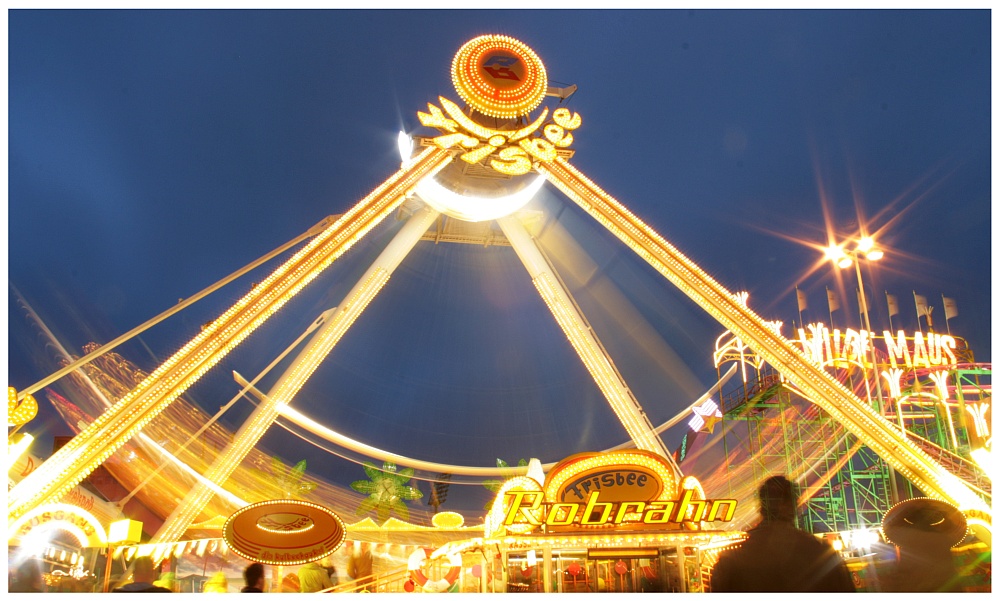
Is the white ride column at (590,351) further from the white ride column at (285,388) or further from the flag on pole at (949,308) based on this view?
the flag on pole at (949,308)

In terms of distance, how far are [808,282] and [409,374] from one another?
24.9 meters

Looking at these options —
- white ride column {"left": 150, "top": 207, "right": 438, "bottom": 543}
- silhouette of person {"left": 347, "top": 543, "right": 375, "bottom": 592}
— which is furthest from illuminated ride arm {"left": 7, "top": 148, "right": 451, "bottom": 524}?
silhouette of person {"left": 347, "top": 543, "right": 375, "bottom": 592}

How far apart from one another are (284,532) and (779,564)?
9.29 m

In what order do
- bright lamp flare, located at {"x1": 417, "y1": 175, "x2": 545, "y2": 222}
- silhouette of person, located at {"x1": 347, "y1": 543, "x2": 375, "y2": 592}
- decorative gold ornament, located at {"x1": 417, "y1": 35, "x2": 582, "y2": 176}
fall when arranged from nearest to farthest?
1. decorative gold ornament, located at {"x1": 417, "y1": 35, "x2": 582, "y2": 176}
2. silhouette of person, located at {"x1": 347, "y1": 543, "x2": 375, "y2": 592}
3. bright lamp flare, located at {"x1": 417, "y1": 175, "x2": 545, "y2": 222}

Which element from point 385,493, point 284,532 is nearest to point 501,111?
point 284,532

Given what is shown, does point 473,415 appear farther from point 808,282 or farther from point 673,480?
point 673,480

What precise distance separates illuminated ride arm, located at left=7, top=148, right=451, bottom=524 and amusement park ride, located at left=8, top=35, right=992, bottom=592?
0.02m

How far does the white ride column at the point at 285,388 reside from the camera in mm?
15016

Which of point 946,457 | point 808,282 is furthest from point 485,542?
point 808,282

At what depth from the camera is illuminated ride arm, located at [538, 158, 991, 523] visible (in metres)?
12.1

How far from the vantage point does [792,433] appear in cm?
3114

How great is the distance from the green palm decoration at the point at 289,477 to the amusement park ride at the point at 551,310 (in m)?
19.8

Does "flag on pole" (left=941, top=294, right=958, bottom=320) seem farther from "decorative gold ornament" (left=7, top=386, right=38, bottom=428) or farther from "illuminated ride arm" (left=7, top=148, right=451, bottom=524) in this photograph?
"decorative gold ornament" (left=7, top=386, right=38, bottom=428)

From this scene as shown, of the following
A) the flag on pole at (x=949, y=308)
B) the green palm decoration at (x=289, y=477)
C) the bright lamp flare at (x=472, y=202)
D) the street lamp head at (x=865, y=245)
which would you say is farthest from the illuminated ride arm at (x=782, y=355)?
the green palm decoration at (x=289, y=477)
